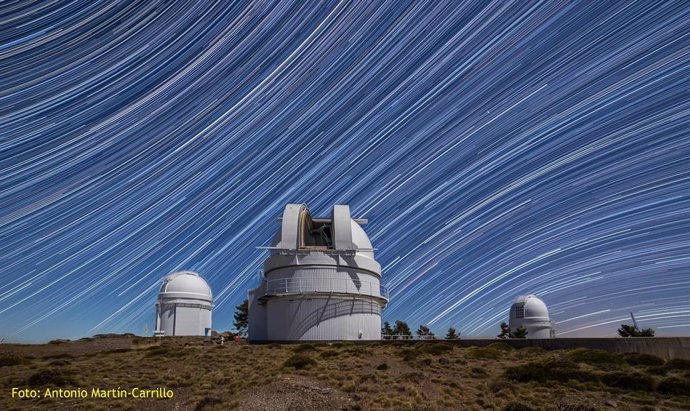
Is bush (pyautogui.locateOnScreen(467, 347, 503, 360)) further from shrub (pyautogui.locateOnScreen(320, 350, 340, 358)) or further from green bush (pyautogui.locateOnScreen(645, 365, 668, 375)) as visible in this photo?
shrub (pyautogui.locateOnScreen(320, 350, 340, 358))

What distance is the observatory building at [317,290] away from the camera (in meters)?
27.8

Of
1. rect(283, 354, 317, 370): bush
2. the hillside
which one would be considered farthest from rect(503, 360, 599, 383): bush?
rect(283, 354, 317, 370): bush

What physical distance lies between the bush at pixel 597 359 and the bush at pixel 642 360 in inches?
15.4

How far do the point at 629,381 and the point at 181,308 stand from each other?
36.9m

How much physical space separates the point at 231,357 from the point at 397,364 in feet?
26.7

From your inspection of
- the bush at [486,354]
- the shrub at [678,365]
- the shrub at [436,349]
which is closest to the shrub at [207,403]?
the shrub at [436,349]

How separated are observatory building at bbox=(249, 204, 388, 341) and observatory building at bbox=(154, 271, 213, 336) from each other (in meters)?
12.0

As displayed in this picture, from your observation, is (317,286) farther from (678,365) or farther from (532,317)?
(532,317)

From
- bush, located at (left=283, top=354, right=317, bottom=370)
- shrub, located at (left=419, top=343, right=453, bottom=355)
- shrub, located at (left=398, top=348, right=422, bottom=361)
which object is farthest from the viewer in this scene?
shrub, located at (left=419, top=343, right=453, bottom=355)

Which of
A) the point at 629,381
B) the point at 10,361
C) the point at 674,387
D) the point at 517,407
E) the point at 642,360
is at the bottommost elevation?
the point at 517,407

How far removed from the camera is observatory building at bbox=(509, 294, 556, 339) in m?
46.7

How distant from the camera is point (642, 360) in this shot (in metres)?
17.2

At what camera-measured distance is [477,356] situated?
19516 mm

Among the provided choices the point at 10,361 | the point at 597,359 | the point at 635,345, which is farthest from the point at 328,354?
the point at 10,361
